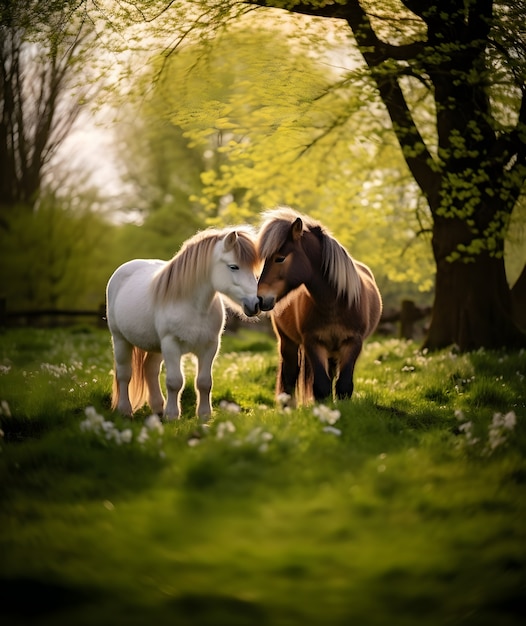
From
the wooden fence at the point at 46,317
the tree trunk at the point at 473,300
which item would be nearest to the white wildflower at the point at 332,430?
the tree trunk at the point at 473,300

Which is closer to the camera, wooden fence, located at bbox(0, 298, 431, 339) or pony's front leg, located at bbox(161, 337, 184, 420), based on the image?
pony's front leg, located at bbox(161, 337, 184, 420)

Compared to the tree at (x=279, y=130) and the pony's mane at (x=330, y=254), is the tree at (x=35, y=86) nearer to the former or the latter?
the tree at (x=279, y=130)

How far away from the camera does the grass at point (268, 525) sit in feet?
10.9

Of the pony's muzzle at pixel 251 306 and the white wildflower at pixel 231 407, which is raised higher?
the pony's muzzle at pixel 251 306

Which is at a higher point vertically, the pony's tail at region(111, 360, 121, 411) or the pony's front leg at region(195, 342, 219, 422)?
the pony's front leg at region(195, 342, 219, 422)

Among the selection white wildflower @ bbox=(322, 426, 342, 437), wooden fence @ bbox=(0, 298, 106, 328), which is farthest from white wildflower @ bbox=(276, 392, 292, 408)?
wooden fence @ bbox=(0, 298, 106, 328)

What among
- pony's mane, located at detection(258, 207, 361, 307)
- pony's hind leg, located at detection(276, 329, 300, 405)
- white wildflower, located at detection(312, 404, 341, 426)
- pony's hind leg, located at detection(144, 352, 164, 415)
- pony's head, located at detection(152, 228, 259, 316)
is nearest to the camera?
white wildflower, located at detection(312, 404, 341, 426)

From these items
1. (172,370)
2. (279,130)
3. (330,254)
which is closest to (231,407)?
→ (172,370)

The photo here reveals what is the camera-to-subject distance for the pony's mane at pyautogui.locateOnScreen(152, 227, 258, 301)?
286 inches

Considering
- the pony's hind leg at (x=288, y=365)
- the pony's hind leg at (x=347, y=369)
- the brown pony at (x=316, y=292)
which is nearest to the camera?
the brown pony at (x=316, y=292)

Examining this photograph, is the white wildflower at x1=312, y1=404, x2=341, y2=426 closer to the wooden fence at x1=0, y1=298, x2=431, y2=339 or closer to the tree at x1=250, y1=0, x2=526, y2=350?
the tree at x1=250, y1=0, x2=526, y2=350

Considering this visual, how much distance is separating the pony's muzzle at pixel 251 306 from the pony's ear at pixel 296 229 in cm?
85

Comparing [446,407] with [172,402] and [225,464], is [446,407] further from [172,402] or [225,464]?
[225,464]

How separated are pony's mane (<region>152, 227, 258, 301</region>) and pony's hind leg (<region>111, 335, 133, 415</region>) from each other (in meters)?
1.24
